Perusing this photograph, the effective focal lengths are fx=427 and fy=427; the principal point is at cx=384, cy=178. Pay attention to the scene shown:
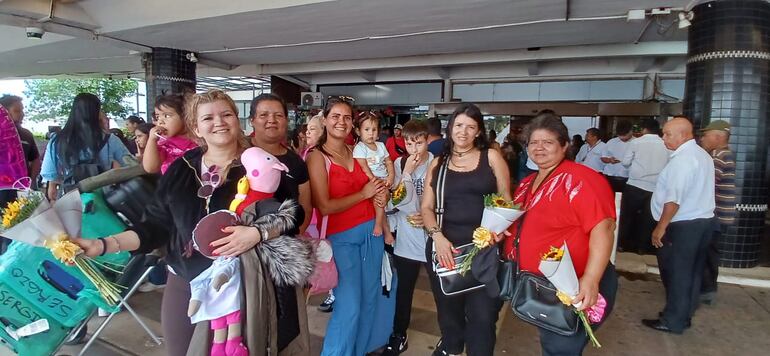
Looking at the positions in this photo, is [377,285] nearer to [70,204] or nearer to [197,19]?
[70,204]

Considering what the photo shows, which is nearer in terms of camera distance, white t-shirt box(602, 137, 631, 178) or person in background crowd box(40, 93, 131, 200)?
person in background crowd box(40, 93, 131, 200)

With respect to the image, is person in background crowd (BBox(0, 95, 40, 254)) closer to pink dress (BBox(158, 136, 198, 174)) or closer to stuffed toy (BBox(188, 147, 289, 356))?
pink dress (BBox(158, 136, 198, 174))

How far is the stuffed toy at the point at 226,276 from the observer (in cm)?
141

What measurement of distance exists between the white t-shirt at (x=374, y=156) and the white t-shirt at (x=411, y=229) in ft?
0.63

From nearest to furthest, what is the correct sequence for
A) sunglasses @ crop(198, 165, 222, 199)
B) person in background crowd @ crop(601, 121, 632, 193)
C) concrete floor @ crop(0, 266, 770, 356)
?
sunglasses @ crop(198, 165, 222, 199) → concrete floor @ crop(0, 266, 770, 356) → person in background crowd @ crop(601, 121, 632, 193)

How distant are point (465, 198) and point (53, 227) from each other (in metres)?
1.83

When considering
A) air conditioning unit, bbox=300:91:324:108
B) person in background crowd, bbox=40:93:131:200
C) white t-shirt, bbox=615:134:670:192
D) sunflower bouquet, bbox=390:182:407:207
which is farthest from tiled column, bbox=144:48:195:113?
white t-shirt, bbox=615:134:670:192

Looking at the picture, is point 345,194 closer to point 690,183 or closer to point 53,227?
point 53,227

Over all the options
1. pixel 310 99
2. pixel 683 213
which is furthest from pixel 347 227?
pixel 310 99

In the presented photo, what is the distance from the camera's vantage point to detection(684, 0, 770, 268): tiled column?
4.59 meters

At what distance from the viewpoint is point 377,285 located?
101 inches

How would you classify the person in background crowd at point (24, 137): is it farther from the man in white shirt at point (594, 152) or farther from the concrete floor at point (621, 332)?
the man in white shirt at point (594, 152)

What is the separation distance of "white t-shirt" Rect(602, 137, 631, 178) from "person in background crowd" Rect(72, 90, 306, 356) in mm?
6226

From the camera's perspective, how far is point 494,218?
6.59 ft
